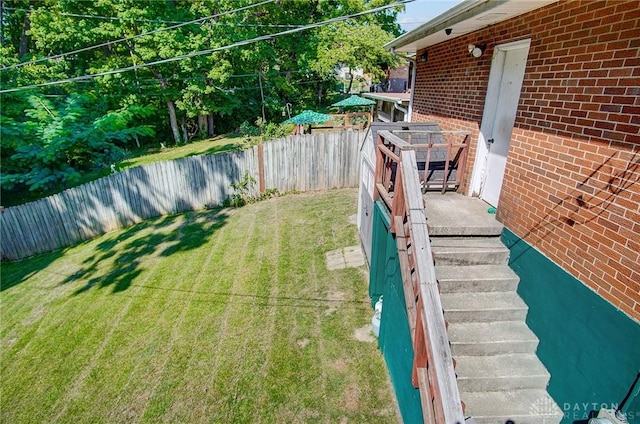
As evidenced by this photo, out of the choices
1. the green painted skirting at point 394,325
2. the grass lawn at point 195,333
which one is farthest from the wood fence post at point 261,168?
the green painted skirting at point 394,325

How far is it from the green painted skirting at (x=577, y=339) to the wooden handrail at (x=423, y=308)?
1.13 m

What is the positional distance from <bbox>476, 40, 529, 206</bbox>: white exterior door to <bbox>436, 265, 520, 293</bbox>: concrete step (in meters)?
1.17

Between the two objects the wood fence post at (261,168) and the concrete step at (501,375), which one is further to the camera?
the wood fence post at (261,168)

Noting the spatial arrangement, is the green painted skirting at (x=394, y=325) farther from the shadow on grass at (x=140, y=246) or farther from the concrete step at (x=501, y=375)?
the shadow on grass at (x=140, y=246)

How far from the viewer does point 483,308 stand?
3.34 metres

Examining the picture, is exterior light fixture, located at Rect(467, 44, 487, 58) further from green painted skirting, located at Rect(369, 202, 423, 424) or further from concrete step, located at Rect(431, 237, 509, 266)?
concrete step, located at Rect(431, 237, 509, 266)

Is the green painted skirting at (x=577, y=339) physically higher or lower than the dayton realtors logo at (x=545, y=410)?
higher

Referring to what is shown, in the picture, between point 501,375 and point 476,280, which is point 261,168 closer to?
point 476,280

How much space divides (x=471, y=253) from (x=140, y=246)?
304 inches

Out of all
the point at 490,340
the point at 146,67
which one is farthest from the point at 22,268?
the point at 146,67

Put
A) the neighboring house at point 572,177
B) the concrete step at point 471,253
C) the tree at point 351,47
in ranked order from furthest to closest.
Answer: the tree at point 351,47 → the concrete step at point 471,253 → the neighboring house at point 572,177

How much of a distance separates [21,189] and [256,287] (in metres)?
12.1

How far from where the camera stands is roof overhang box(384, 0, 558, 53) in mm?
3236

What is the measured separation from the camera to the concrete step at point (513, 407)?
2861 mm
